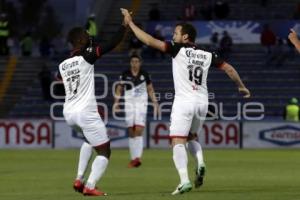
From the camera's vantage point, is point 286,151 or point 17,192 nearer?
Result: point 17,192

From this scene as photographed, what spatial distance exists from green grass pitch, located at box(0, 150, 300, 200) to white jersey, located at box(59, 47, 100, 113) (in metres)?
1.31

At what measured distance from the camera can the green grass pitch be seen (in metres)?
14.6

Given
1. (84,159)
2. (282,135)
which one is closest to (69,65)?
(84,159)

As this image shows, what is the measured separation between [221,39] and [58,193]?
86.5 ft

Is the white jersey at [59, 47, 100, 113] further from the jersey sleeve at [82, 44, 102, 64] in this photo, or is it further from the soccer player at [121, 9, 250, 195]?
the soccer player at [121, 9, 250, 195]

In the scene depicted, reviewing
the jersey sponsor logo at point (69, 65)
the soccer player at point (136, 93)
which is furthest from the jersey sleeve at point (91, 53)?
the soccer player at point (136, 93)

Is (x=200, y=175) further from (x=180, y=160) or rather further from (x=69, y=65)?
(x=69, y=65)

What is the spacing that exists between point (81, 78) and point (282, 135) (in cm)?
1710

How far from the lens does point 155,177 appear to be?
18.4 m

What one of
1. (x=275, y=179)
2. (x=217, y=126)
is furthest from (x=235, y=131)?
(x=275, y=179)

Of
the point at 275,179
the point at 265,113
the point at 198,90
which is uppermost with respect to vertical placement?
the point at 198,90

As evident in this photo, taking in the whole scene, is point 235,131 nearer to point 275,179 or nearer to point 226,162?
point 226,162

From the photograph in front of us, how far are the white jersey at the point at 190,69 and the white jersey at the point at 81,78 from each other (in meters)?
1.18

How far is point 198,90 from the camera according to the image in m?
15.0
